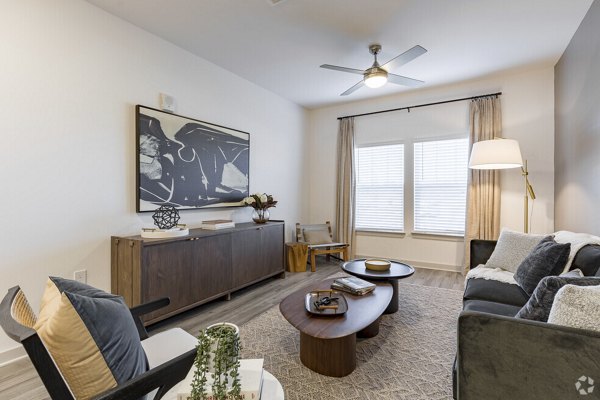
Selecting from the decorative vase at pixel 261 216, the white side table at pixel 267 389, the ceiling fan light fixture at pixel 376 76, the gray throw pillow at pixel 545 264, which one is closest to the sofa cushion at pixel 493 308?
the gray throw pillow at pixel 545 264

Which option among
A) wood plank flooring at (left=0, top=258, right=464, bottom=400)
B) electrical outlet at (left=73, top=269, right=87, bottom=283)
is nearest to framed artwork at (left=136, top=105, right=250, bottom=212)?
electrical outlet at (left=73, top=269, right=87, bottom=283)

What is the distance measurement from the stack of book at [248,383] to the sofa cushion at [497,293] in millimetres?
1839

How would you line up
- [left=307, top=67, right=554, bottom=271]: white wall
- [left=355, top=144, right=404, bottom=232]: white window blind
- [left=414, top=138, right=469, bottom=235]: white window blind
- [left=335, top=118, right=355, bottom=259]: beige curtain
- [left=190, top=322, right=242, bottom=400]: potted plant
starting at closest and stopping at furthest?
[left=190, top=322, right=242, bottom=400]: potted plant → [left=307, top=67, right=554, bottom=271]: white wall → [left=414, top=138, right=469, bottom=235]: white window blind → [left=355, top=144, right=404, bottom=232]: white window blind → [left=335, top=118, right=355, bottom=259]: beige curtain

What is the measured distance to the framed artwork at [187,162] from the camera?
111 inches

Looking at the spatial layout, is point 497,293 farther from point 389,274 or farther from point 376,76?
point 376,76

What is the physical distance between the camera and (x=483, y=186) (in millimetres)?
4098

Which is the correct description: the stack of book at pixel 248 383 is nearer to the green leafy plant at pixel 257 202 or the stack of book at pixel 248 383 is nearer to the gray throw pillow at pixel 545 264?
the gray throw pillow at pixel 545 264

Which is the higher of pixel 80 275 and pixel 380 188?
pixel 380 188

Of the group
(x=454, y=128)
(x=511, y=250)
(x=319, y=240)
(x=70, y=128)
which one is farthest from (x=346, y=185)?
(x=70, y=128)

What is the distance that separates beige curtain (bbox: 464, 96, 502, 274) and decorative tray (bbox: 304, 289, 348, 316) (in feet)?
9.59

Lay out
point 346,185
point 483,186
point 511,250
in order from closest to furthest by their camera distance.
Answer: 1. point 511,250
2. point 483,186
3. point 346,185

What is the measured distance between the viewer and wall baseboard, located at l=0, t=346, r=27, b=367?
2004 mm

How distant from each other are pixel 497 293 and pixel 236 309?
2.36 m

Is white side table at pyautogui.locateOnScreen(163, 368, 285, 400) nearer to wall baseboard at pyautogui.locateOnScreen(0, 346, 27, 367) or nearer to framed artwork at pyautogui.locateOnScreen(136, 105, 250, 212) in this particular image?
wall baseboard at pyautogui.locateOnScreen(0, 346, 27, 367)
